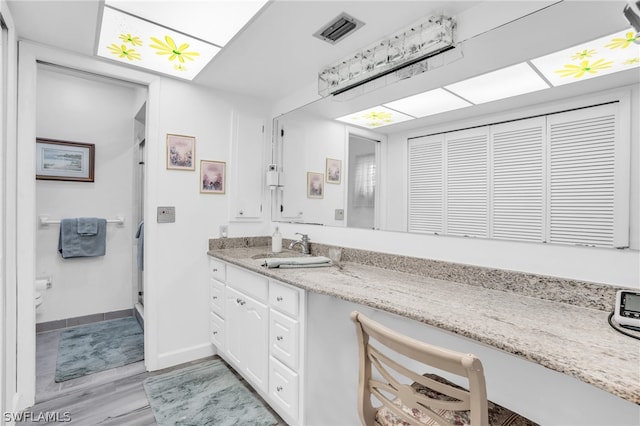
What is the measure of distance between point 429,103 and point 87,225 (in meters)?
3.24

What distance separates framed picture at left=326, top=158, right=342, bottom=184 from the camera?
222 cm

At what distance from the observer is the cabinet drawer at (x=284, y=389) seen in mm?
1575

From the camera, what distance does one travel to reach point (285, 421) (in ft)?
5.72

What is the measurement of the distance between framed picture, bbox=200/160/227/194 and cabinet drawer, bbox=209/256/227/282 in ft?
1.83

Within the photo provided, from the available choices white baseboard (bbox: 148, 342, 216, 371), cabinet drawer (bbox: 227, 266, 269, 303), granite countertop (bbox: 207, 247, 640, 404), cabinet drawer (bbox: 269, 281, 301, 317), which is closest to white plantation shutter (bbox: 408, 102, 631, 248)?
granite countertop (bbox: 207, 247, 640, 404)

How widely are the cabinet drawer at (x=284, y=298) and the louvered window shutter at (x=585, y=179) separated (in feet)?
3.77

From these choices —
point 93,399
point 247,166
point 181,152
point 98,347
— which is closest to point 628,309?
point 247,166

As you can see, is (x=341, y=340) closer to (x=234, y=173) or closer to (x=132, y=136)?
(x=234, y=173)

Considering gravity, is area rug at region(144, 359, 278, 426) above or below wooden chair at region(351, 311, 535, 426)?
below

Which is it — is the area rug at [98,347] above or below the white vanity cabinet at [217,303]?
below

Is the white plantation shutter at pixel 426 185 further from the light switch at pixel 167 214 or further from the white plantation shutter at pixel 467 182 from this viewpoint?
the light switch at pixel 167 214

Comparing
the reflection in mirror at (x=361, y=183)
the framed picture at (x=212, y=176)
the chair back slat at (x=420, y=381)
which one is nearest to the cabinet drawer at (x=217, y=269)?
the framed picture at (x=212, y=176)

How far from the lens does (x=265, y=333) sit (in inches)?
70.2

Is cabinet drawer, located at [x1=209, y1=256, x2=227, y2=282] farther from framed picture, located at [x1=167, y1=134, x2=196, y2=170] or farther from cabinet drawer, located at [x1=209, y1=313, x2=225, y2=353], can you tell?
framed picture, located at [x1=167, y1=134, x2=196, y2=170]
